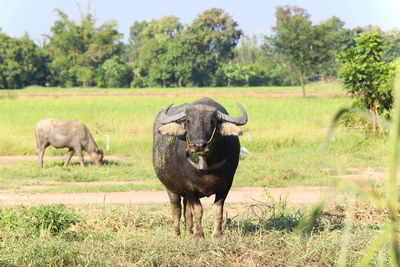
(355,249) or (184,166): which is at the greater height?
(184,166)

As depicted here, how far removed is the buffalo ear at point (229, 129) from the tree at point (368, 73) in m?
11.6

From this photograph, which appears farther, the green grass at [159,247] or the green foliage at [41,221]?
the green foliage at [41,221]

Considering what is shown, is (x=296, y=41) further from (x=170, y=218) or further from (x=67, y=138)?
(x=170, y=218)

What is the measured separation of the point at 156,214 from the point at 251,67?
65.0 meters

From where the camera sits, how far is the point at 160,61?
63531 mm

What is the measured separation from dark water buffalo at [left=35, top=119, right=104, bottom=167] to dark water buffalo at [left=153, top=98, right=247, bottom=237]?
8366 mm

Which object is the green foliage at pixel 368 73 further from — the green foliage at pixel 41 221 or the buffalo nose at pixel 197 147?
the buffalo nose at pixel 197 147

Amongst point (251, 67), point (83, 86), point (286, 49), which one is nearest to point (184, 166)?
point (286, 49)

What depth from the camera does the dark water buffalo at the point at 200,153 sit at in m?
4.77

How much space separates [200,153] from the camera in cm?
457

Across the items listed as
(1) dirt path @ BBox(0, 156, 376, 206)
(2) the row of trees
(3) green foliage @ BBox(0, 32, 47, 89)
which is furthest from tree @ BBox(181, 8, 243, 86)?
(1) dirt path @ BBox(0, 156, 376, 206)

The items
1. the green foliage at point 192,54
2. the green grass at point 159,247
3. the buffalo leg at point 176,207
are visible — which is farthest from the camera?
the green foliage at point 192,54

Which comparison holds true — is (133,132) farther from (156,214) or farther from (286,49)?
(286,49)

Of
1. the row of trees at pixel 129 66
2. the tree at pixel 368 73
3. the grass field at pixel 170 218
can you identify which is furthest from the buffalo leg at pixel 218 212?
the row of trees at pixel 129 66
